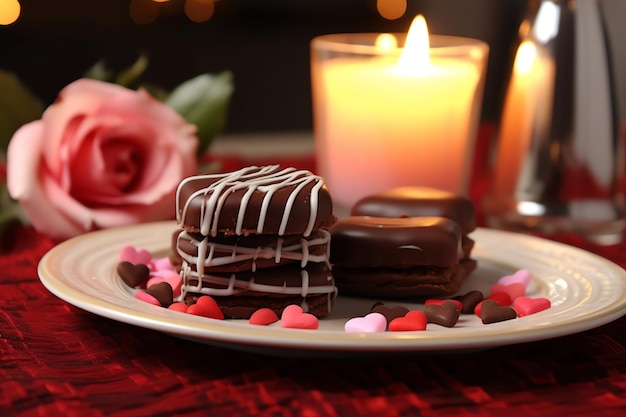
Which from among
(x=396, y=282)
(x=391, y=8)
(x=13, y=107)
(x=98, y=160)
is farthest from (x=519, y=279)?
(x=391, y=8)

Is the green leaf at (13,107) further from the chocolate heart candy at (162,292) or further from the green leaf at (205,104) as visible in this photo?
the chocolate heart candy at (162,292)

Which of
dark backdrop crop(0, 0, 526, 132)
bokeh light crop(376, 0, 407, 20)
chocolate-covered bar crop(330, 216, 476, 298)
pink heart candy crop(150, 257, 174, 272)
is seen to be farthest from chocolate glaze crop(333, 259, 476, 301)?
bokeh light crop(376, 0, 407, 20)

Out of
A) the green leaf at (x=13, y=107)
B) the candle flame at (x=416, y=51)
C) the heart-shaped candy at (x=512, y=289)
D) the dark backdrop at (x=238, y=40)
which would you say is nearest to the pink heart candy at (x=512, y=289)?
the heart-shaped candy at (x=512, y=289)

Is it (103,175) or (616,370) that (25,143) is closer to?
(103,175)

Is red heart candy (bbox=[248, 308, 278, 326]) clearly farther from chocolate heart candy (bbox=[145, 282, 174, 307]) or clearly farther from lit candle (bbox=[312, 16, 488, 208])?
lit candle (bbox=[312, 16, 488, 208])

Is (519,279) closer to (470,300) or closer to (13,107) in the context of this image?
(470,300)
